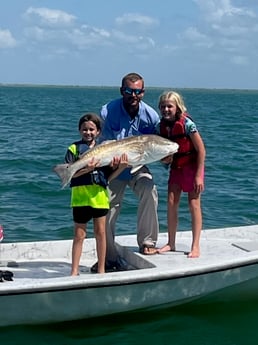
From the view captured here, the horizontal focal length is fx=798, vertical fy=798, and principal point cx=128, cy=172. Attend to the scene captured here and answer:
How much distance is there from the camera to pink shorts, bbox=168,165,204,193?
25.9ft

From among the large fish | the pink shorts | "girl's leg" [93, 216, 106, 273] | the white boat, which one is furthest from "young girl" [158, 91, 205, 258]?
"girl's leg" [93, 216, 106, 273]

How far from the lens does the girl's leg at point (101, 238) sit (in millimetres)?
7539

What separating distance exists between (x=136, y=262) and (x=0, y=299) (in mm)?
1661

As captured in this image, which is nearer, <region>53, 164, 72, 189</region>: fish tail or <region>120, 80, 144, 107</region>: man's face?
<region>53, 164, 72, 189</region>: fish tail

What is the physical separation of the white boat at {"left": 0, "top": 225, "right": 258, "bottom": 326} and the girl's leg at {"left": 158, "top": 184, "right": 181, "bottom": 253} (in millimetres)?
112

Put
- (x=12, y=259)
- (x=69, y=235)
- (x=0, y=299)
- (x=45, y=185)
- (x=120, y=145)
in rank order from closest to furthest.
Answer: (x=0, y=299) < (x=120, y=145) < (x=12, y=259) < (x=69, y=235) < (x=45, y=185)

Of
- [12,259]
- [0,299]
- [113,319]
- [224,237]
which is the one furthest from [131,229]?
[0,299]

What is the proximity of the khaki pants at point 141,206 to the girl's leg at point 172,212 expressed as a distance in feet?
0.62

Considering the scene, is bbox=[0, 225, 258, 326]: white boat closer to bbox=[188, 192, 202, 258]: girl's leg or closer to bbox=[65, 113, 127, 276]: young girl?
bbox=[188, 192, 202, 258]: girl's leg

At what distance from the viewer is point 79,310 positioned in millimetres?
7242

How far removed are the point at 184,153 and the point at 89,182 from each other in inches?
42.1

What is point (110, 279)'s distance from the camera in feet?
23.1

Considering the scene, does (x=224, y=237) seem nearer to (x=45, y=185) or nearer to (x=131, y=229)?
(x=131, y=229)

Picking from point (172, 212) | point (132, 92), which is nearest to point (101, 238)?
point (172, 212)
